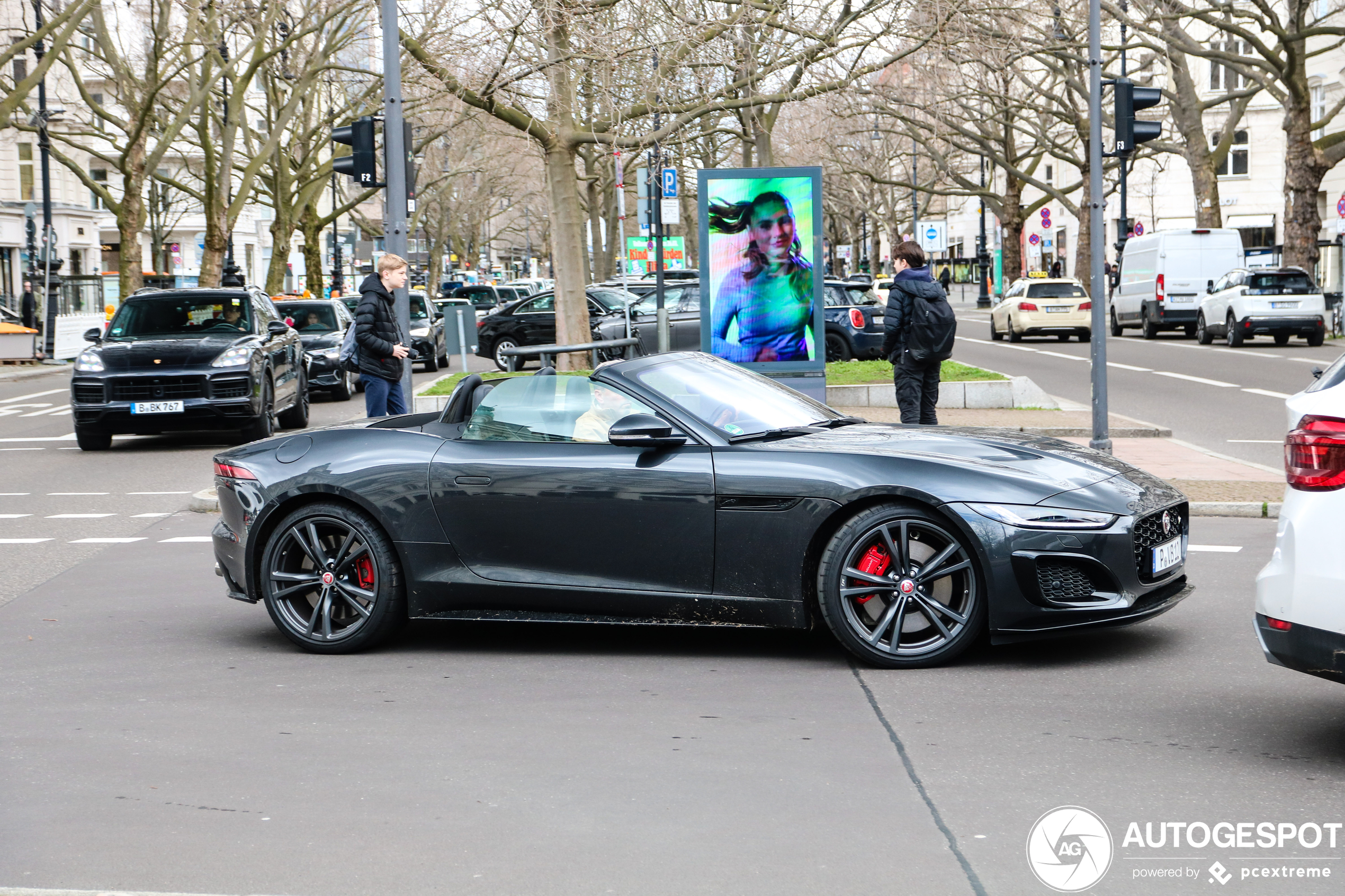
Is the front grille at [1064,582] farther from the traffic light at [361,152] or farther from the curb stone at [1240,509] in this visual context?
the traffic light at [361,152]

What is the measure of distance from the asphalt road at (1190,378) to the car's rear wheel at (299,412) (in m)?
9.52

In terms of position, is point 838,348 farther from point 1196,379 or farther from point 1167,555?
point 1167,555

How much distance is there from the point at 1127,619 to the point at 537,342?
1031 inches

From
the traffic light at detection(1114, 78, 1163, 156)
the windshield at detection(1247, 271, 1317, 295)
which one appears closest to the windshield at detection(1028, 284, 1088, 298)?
the windshield at detection(1247, 271, 1317, 295)

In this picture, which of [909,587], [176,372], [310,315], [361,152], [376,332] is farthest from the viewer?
[310,315]

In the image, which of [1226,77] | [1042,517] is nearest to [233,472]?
[1042,517]

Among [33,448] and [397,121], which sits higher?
[397,121]

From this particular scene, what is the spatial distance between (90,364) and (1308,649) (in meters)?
14.2

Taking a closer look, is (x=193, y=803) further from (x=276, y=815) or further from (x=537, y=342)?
(x=537, y=342)

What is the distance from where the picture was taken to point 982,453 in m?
6.40

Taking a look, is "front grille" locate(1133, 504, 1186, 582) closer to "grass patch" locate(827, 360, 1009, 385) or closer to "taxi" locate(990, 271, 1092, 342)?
"grass patch" locate(827, 360, 1009, 385)

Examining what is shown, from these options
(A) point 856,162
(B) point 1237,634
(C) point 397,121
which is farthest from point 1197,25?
(B) point 1237,634

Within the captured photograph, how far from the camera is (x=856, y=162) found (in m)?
77.4

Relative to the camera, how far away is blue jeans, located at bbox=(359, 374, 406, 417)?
1220cm
